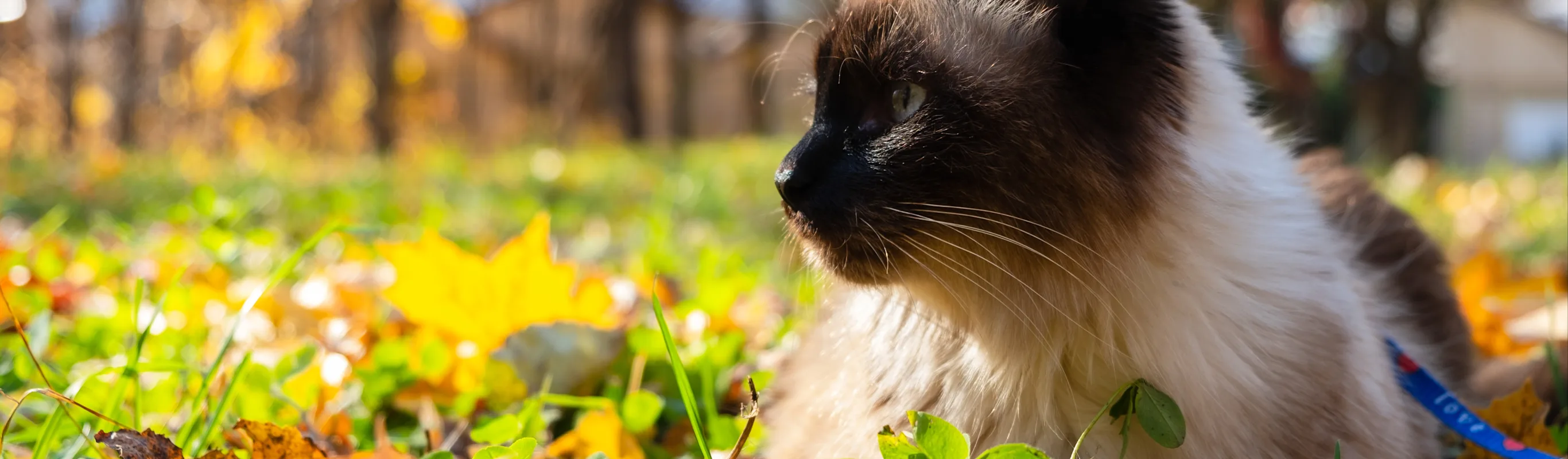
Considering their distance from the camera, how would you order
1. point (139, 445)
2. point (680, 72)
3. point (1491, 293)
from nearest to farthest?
point (139, 445) < point (1491, 293) < point (680, 72)

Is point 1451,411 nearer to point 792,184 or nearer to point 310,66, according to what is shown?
point 792,184

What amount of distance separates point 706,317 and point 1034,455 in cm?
131

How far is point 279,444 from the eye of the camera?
1282mm

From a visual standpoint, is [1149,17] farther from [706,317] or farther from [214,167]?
[214,167]

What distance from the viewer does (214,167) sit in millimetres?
7016

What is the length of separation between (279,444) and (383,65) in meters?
9.87

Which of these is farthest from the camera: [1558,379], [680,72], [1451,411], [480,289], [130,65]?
[680,72]

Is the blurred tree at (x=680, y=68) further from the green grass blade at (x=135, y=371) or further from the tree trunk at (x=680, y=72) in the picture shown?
the green grass blade at (x=135, y=371)

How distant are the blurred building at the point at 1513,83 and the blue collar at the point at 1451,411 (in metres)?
27.5

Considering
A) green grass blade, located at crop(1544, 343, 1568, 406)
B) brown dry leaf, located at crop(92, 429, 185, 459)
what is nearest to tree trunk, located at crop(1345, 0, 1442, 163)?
green grass blade, located at crop(1544, 343, 1568, 406)

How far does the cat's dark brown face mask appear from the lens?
1.37 metres

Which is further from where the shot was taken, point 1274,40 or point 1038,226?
point 1274,40

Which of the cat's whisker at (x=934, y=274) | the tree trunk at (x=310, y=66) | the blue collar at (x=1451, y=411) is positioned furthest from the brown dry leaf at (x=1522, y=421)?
the tree trunk at (x=310, y=66)

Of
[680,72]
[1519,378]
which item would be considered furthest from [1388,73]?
[1519,378]
